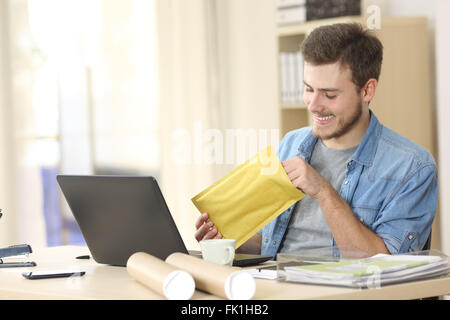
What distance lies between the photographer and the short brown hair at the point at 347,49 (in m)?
2.08

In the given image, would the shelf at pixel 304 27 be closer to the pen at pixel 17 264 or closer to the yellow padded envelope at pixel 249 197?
the yellow padded envelope at pixel 249 197

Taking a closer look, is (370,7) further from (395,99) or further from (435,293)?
(435,293)

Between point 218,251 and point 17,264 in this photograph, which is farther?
point 17,264

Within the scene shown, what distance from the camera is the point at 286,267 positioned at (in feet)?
5.06

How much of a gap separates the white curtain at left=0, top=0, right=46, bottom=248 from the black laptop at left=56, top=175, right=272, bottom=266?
5.63 ft

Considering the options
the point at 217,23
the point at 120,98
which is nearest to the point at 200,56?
the point at 217,23

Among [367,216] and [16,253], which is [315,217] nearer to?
[367,216]

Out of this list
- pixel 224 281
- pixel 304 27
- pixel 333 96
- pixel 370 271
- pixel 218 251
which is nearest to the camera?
pixel 224 281

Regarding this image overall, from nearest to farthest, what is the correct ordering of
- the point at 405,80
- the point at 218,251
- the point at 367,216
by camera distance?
the point at 218,251
the point at 367,216
the point at 405,80

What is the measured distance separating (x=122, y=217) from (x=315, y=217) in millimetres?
636

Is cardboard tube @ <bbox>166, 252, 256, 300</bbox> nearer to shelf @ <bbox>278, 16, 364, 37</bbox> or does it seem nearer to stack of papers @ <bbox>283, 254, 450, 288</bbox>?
stack of papers @ <bbox>283, 254, 450, 288</bbox>

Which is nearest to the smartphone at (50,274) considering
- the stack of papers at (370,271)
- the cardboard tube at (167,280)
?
the cardboard tube at (167,280)

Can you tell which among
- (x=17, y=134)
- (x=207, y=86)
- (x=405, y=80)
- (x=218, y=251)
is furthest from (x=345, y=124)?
(x=207, y=86)

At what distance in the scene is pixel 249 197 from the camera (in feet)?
6.17
